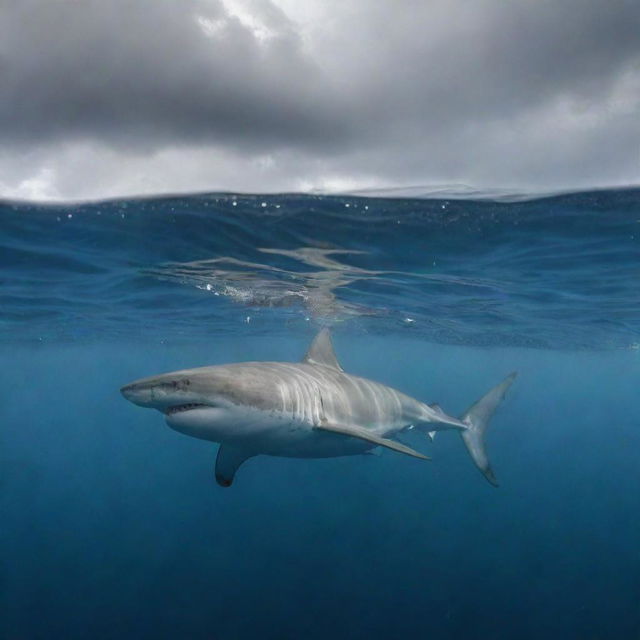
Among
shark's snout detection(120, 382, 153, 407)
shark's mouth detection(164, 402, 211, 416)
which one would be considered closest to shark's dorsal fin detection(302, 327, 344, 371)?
shark's mouth detection(164, 402, 211, 416)

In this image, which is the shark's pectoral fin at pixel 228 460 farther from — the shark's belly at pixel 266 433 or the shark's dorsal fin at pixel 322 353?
the shark's dorsal fin at pixel 322 353

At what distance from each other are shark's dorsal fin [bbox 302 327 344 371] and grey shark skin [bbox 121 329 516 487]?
0.06 feet

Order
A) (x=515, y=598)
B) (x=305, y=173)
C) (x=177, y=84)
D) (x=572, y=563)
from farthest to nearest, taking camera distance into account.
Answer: (x=572, y=563) → (x=515, y=598) → (x=305, y=173) → (x=177, y=84)

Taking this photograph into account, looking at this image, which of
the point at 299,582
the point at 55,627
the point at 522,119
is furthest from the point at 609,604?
the point at 522,119

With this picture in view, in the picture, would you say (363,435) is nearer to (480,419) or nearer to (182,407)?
(182,407)

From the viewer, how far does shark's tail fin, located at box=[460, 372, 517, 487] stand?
11586 millimetres

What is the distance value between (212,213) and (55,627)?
17.2 m

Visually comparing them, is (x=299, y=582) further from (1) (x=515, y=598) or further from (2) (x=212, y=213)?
(2) (x=212, y=213)

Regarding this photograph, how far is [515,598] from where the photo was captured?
65.3 ft

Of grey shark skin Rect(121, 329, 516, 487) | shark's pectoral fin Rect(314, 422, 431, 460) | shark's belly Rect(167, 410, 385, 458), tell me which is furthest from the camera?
shark's pectoral fin Rect(314, 422, 431, 460)

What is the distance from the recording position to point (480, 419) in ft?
40.1

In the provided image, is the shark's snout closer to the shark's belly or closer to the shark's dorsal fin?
the shark's belly

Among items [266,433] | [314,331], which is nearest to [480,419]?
[266,433]

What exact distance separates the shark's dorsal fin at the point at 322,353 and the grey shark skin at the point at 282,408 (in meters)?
0.02
